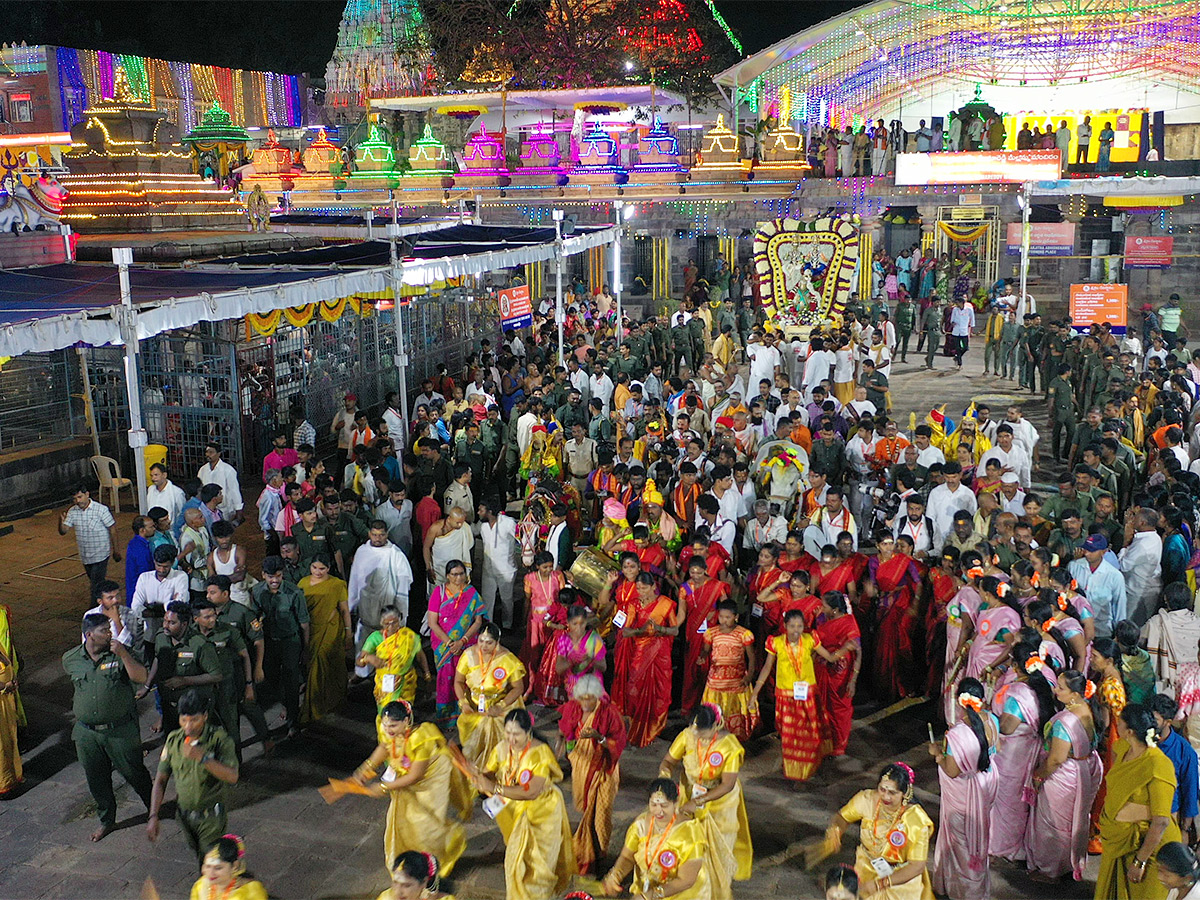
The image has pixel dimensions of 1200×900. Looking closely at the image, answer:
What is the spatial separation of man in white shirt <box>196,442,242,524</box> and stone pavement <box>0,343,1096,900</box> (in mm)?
1869

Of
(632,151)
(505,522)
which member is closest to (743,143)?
(632,151)

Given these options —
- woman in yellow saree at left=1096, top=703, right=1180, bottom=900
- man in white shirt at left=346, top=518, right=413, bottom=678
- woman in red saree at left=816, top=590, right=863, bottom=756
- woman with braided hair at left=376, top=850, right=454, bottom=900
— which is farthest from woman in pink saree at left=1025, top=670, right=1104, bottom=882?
man in white shirt at left=346, top=518, right=413, bottom=678

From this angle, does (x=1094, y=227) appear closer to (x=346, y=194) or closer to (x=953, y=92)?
(x=953, y=92)

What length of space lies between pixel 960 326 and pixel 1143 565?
1317 centimetres

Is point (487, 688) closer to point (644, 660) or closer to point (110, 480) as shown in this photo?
point (644, 660)

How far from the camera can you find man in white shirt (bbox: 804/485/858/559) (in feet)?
28.9

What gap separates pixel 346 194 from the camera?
29.8 m

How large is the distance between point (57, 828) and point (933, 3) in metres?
26.3

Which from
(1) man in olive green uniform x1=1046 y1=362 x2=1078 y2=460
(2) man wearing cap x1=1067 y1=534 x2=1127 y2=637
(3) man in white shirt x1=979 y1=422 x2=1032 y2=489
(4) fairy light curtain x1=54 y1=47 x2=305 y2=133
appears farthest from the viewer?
(4) fairy light curtain x1=54 y1=47 x2=305 y2=133

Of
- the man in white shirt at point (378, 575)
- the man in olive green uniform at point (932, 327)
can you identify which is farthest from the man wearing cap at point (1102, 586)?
the man in olive green uniform at point (932, 327)

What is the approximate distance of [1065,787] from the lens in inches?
232

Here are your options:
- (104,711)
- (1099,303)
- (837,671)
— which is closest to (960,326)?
(1099,303)

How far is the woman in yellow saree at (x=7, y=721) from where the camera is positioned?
22.8 feet

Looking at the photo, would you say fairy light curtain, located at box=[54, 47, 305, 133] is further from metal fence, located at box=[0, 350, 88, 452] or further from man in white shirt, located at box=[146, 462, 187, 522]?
man in white shirt, located at box=[146, 462, 187, 522]
